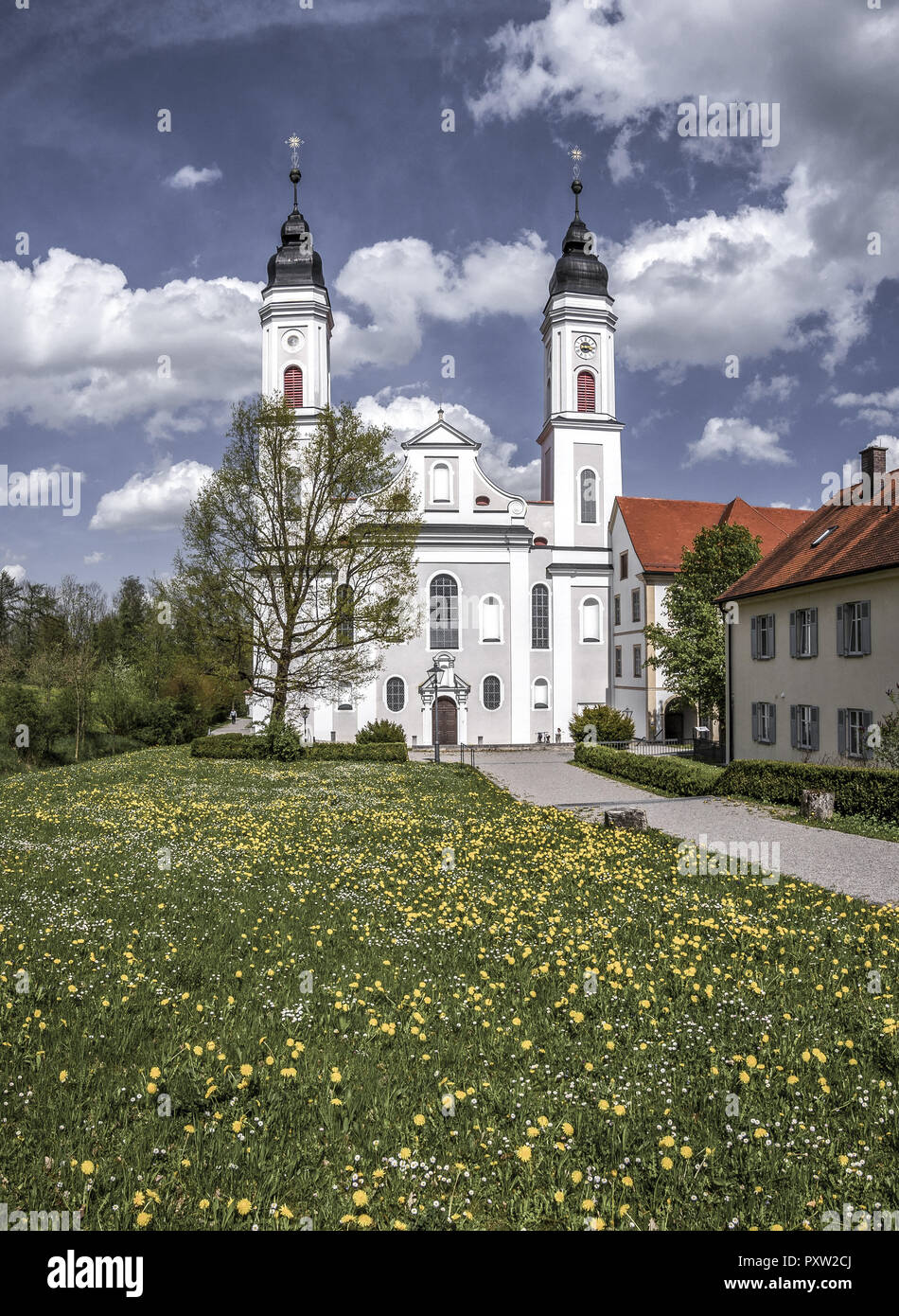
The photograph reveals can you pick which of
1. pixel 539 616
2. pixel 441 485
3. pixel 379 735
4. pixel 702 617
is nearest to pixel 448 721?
pixel 379 735

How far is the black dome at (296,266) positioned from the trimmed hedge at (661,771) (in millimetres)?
32177

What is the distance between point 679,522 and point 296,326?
25.4 metres

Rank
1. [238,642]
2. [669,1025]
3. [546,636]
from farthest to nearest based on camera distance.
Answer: [546,636]
[238,642]
[669,1025]

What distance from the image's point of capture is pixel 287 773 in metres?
23.5

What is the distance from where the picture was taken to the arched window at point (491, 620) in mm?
42812

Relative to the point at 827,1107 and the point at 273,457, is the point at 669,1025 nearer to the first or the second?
the point at 827,1107

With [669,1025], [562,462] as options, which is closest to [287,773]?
[669,1025]

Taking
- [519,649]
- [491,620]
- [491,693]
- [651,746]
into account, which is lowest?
[651,746]

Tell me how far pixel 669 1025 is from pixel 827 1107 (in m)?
1.21

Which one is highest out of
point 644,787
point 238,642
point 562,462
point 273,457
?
point 562,462

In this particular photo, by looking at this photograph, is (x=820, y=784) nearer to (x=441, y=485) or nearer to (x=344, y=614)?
(x=344, y=614)

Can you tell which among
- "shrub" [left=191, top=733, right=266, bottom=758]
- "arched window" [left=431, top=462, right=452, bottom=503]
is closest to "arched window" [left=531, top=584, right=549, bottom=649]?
"arched window" [left=431, top=462, right=452, bottom=503]

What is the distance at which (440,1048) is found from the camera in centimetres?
510

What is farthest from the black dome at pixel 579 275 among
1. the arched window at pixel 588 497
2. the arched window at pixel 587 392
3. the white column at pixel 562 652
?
the white column at pixel 562 652
